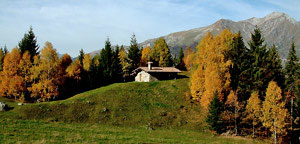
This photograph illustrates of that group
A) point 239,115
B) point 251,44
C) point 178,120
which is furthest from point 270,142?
point 251,44

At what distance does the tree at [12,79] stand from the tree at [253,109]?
53160mm

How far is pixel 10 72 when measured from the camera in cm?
5750

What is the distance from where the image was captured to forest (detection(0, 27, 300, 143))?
1479 inches

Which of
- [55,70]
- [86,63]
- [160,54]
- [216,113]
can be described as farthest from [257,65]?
[86,63]

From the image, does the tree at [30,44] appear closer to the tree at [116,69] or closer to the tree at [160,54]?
the tree at [116,69]

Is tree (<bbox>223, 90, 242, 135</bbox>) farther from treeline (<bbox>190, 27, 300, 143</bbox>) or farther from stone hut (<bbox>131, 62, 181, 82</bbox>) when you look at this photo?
stone hut (<bbox>131, 62, 181, 82</bbox>)

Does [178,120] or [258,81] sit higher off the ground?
[258,81]

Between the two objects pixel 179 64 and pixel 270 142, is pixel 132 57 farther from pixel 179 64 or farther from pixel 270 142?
pixel 270 142

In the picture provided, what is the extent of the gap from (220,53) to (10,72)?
51.9 metres

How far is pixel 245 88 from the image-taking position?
44719mm

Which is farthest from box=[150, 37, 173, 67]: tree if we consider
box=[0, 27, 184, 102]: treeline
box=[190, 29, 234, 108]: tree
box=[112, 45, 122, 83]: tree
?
box=[190, 29, 234, 108]: tree

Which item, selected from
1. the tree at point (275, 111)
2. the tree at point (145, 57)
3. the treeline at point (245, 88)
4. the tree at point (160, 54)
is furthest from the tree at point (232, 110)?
the tree at point (145, 57)

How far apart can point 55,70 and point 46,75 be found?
2.64 metres

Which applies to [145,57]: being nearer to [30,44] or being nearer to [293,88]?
[30,44]
